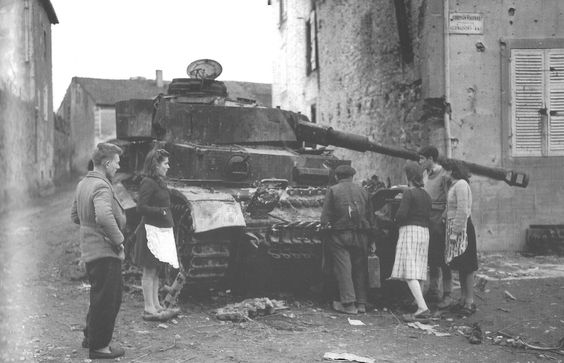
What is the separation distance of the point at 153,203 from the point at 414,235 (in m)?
2.84

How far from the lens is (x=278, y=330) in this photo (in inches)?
250

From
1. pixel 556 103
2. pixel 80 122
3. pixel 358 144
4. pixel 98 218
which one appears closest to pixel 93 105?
pixel 80 122

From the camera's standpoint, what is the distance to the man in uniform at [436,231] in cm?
744

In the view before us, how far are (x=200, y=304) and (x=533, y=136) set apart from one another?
265 inches

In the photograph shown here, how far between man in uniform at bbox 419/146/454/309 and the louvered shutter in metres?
4.18

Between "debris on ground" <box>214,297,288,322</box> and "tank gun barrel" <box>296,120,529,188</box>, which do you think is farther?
"tank gun barrel" <box>296,120,529,188</box>

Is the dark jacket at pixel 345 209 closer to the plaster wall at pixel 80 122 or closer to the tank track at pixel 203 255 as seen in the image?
the tank track at pixel 203 255

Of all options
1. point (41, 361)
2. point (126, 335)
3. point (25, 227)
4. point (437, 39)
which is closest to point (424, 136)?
point (437, 39)

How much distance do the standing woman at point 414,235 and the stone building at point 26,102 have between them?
786 centimetres

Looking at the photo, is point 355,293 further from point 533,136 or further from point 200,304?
point 533,136

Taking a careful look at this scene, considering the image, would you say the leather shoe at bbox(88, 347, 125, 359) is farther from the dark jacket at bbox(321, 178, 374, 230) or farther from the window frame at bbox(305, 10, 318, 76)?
the window frame at bbox(305, 10, 318, 76)

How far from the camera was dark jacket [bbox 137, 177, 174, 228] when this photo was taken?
21.2 ft

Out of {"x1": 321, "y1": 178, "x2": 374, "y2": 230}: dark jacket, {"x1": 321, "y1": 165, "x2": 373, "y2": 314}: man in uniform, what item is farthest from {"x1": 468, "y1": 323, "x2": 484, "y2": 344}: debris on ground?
{"x1": 321, "y1": 178, "x2": 374, "y2": 230}: dark jacket

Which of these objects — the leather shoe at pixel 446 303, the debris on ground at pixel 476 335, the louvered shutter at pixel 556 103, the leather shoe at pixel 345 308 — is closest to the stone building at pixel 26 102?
the leather shoe at pixel 345 308
